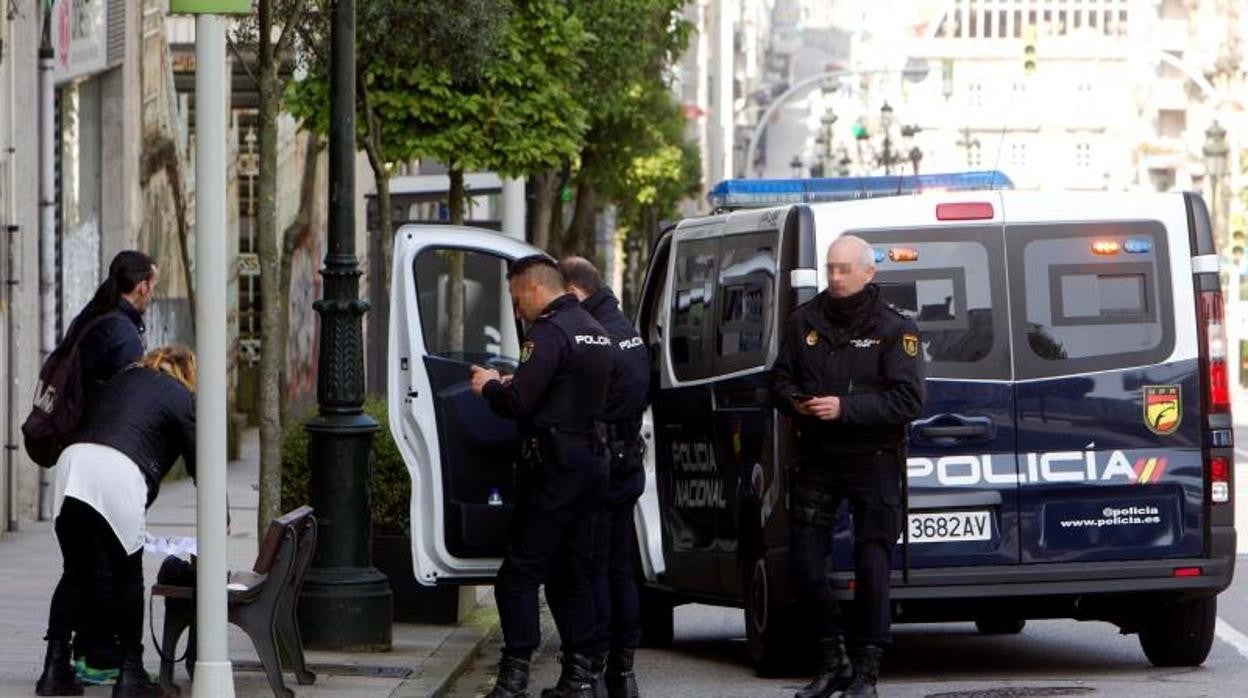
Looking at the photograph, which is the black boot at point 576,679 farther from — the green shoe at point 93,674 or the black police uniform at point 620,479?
the green shoe at point 93,674

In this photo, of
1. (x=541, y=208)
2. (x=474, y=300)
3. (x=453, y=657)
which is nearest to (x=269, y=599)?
(x=453, y=657)

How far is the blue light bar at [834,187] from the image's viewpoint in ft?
44.8

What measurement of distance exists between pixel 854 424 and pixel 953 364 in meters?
1.07

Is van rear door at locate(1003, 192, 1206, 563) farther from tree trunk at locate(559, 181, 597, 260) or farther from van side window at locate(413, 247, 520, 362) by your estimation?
tree trunk at locate(559, 181, 597, 260)

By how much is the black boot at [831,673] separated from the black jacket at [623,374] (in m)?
1.10

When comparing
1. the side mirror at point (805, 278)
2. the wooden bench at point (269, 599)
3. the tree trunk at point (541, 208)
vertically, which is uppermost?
the tree trunk at point (541, 208)

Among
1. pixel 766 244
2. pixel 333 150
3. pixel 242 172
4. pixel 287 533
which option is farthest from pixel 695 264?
pixel 242 172

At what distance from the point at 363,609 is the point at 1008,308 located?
2.98m

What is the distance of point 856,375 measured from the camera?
1066 centimetres

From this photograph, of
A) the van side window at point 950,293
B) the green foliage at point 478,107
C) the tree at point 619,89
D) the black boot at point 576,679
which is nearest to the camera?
the black boot at point 576,679

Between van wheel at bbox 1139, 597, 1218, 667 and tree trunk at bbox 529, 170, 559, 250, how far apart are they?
764 inches

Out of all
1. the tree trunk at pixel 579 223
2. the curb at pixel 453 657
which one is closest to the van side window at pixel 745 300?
the curb at pixel 453 657

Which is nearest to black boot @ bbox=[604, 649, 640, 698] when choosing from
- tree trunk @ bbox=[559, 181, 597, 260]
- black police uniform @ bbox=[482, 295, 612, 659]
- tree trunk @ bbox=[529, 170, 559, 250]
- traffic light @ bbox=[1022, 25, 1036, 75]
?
black police uniform @ bbox=[482, 295, 612, 659]

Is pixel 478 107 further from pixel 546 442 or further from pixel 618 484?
pixel 546 442
